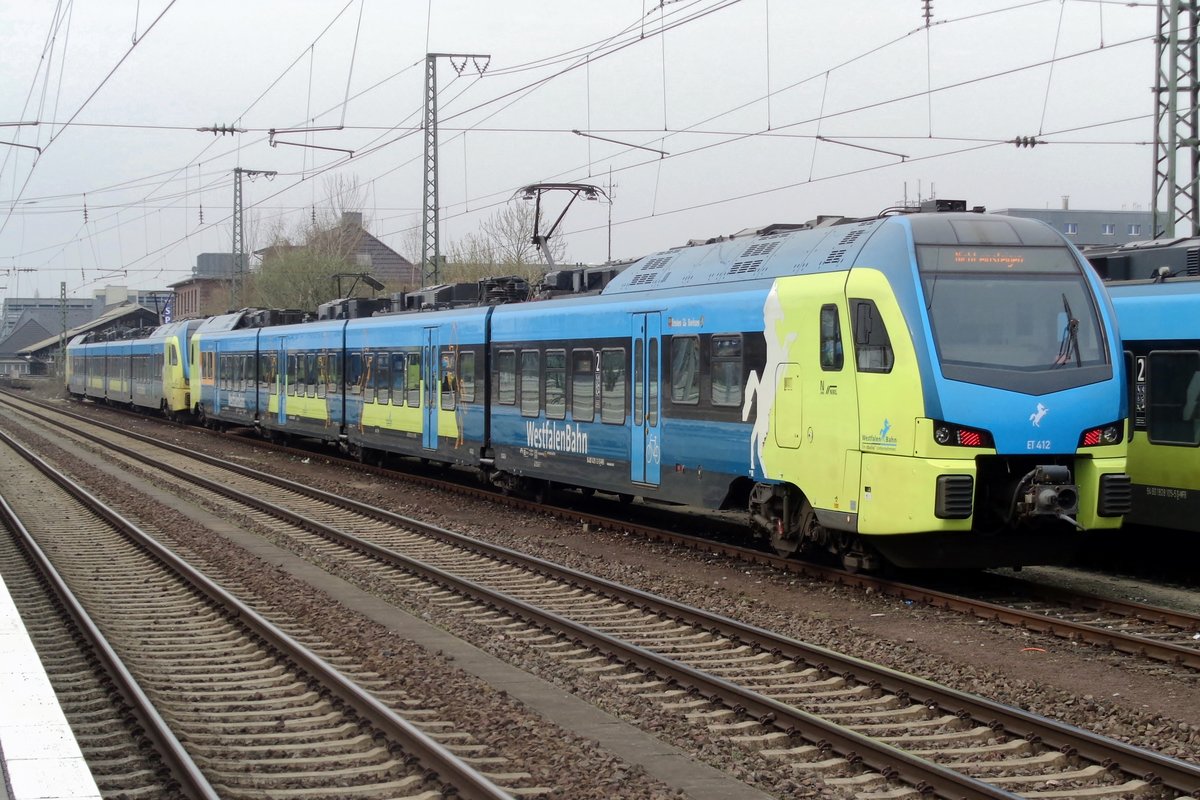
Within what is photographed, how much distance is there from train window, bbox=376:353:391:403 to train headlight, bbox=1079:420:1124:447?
15.2 meters

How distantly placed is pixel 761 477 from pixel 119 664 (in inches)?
241

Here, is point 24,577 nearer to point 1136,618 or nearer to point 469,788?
point 469,788

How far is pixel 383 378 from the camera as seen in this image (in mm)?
24109

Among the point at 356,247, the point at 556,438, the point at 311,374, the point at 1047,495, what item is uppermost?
the point at 356,247

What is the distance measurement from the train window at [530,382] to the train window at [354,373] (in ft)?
27.5

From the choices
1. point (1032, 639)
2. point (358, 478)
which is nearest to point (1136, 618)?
point (1032, 639)

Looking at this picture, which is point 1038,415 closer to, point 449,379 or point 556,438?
point 556,438

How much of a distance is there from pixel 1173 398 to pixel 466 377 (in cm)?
1080

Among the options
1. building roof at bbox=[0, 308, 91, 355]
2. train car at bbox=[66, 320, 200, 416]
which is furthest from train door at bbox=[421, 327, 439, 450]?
building roof at bbox=[0, 308, 91, 355]

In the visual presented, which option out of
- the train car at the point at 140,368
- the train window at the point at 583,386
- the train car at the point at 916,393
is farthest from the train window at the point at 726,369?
the train car at the point at 140,368

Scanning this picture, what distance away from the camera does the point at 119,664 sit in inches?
339

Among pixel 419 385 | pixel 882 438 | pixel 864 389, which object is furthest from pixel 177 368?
pixel 882 438

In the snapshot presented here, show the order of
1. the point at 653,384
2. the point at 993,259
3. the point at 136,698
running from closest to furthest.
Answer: the point at 136,698 → the point at 993,259 → the point at 653,384

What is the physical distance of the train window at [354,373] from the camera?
84.2 ft
